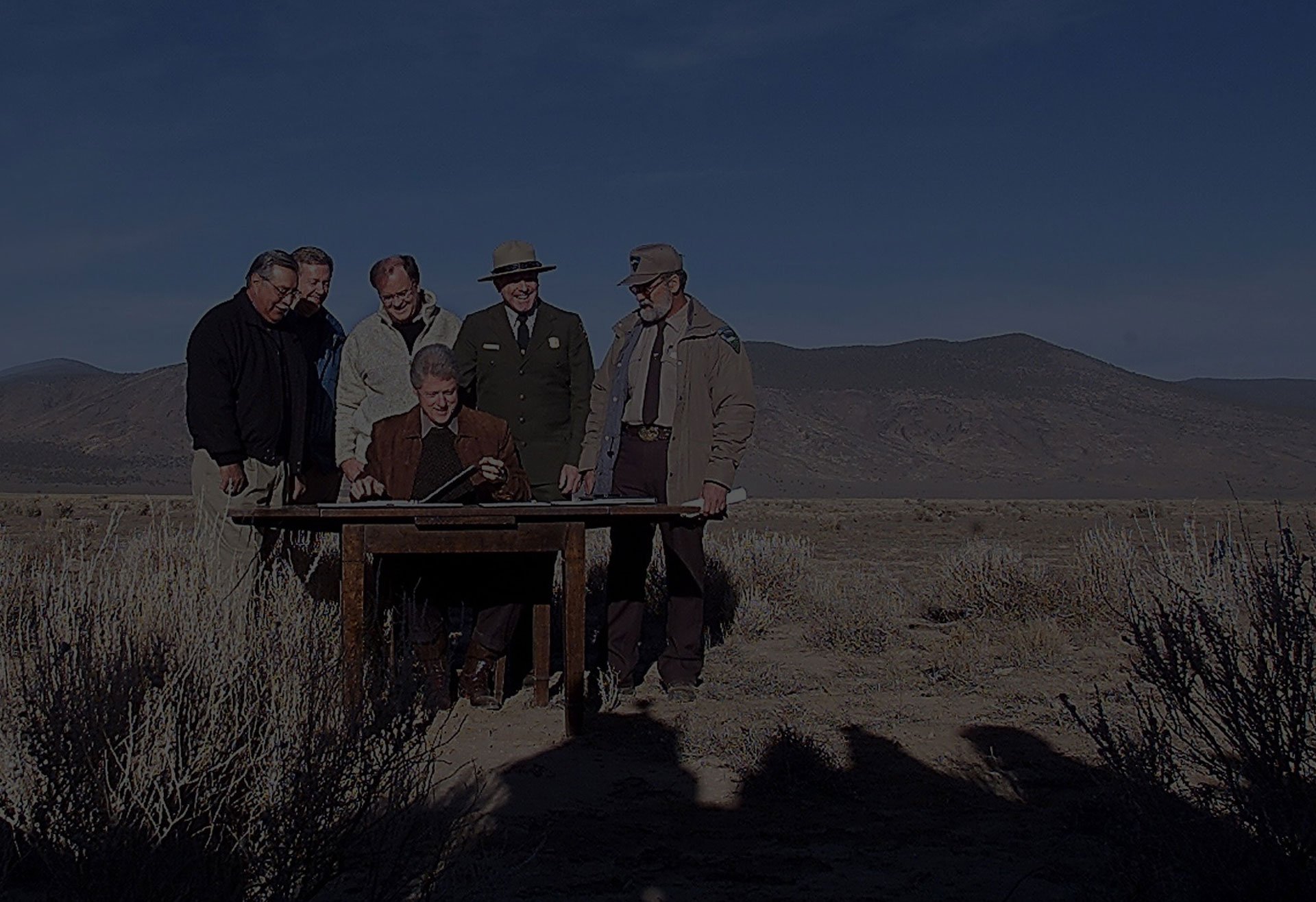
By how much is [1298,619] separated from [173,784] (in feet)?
9.62

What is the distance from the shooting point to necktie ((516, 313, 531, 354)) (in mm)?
7211

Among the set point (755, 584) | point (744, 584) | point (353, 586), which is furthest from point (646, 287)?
point (755, 584)

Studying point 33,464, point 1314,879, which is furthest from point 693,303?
point 33,464

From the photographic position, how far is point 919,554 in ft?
60.6

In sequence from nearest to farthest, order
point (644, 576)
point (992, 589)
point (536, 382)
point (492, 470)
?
point (492, 470)
point (644, 576)
point (536, 382)
point (992, 589)

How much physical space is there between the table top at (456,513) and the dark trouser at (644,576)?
4.01ft

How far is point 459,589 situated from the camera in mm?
6641

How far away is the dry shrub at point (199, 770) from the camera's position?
3.43 m

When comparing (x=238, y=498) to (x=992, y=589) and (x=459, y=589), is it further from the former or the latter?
(x=992, y=589)

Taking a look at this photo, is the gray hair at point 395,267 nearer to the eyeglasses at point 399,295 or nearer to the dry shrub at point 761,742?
the eyeglasses at point 399,295

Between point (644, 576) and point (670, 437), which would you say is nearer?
point (670, 437)

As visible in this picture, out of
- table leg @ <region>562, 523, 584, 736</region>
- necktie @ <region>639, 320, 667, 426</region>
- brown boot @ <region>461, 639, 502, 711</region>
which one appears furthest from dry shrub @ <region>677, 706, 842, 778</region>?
necktie @ <region>639, 320, 667, 426</region>

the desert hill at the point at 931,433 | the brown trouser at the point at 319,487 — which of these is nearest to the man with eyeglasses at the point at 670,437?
the brown trouser at the point at 319,487

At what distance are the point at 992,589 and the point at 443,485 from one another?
5.44m
